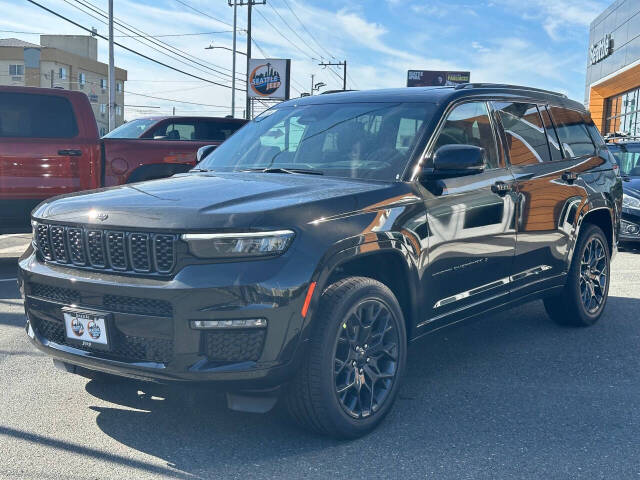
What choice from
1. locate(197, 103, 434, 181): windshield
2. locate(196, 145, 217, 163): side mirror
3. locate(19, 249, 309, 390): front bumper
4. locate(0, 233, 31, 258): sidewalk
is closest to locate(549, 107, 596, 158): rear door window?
locate(197, 103, 434, 181): windshield

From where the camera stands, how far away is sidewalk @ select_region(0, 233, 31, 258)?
10218 mm

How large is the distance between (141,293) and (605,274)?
176 inches

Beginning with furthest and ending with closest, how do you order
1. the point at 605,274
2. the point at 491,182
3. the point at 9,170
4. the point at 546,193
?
the point at 9,170
the point at 605,274
the point at 546,193
the point at 491,182

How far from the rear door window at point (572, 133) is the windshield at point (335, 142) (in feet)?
5.71

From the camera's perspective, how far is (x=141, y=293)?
326 cm

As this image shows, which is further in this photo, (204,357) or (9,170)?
(9,170)

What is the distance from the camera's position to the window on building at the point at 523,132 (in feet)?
16.8

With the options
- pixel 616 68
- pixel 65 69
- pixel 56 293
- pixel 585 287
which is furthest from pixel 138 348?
pixel 65 69

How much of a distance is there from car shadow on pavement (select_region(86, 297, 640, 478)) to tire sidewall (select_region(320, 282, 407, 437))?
0.10 meters

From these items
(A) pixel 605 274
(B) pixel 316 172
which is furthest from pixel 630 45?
(B) pixel 316 172

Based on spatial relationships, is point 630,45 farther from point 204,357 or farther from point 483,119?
point 204,357

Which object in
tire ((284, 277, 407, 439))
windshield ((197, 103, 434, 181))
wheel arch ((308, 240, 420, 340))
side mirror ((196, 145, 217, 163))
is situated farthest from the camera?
side mirror ((196, 145, 217, 163))

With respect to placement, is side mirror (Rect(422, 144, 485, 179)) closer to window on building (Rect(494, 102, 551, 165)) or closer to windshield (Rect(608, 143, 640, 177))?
window on building (Rect(494, 102, 551, 165))

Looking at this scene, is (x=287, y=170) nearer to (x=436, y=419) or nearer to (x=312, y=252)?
(x=312, y=252)
